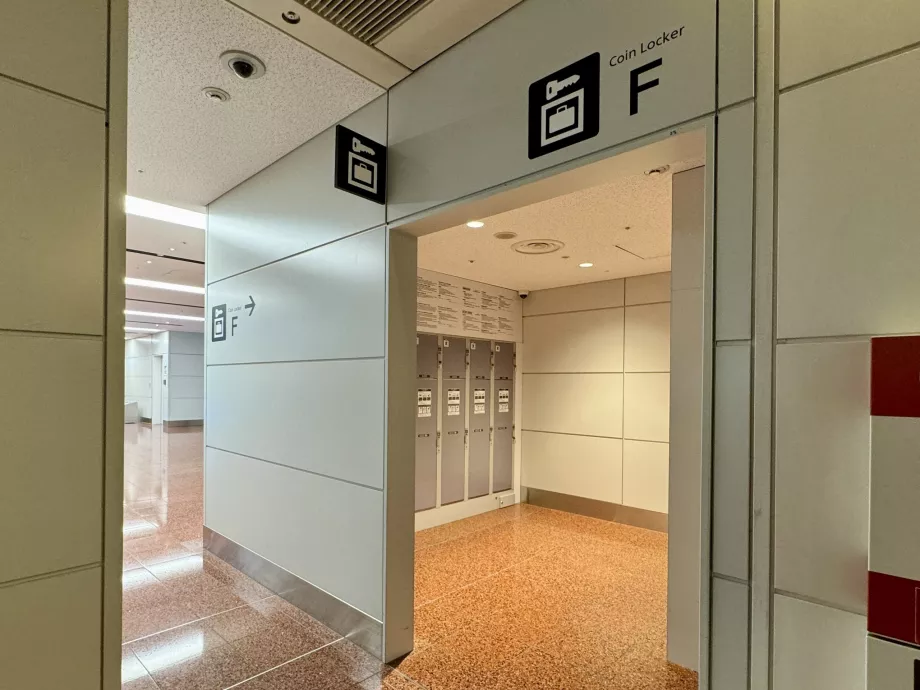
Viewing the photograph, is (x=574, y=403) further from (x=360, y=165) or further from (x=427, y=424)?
(x=360, y=165)

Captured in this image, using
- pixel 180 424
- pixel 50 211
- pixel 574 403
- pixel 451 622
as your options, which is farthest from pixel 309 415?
pixel 180 424

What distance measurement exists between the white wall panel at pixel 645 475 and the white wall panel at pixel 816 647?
4904 mm

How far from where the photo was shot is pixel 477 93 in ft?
8.91

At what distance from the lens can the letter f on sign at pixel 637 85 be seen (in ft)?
6.59

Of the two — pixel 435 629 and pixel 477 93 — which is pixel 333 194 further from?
pixel 435 629

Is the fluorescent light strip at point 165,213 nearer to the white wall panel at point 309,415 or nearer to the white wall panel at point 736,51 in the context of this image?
the white wall panel at point 309,415

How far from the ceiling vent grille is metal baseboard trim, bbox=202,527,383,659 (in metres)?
3.37

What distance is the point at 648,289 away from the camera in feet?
21.5

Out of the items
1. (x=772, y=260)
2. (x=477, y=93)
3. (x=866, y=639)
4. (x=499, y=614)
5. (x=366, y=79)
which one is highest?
Answer: (x=366, y=79)

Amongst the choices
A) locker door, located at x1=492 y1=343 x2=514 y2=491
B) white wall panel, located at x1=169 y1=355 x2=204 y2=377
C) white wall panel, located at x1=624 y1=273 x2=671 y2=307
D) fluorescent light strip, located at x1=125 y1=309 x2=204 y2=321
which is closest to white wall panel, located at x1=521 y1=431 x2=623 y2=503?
locker door, located at x1=492 y1=343 x2=514 y2=491

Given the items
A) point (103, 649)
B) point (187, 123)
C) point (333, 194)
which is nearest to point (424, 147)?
point (333, 194)

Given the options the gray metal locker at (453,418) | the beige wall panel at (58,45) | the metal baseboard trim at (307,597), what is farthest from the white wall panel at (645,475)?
the beige wall panel at (58,45)

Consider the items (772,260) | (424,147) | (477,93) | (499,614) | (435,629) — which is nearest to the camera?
(772,260)

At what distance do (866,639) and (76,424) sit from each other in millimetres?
2352
